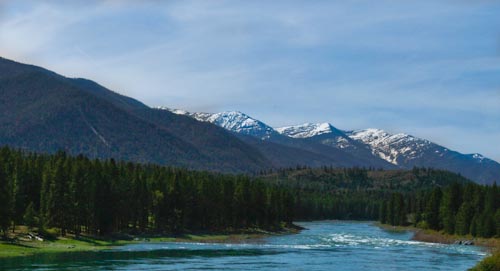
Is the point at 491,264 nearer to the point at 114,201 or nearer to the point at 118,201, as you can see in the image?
the point at 114,201

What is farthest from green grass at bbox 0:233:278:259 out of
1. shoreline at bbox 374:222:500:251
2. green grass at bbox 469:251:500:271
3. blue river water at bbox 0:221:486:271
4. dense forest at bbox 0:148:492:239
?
green grass at bbox 469:251:500:271

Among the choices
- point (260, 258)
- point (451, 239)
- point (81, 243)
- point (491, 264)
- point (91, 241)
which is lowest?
point (260, 258)

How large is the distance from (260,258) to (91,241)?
3499cm

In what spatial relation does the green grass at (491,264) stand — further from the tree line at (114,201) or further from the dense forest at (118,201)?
the tree line at (114,201)

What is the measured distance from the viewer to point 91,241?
131125mm

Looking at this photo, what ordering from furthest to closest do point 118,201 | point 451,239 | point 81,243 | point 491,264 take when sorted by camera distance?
point 451,239 → point 118,201 → point 81,243 → point 491,264

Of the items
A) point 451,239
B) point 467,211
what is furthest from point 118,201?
point 467,211

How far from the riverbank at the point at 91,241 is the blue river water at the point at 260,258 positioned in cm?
430

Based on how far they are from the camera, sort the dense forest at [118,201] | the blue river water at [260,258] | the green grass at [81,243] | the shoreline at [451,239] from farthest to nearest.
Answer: the shoreline at [451,239] < the dense forest at [118,201] < the green grass at [81,243] < the blue river water at [260,258]

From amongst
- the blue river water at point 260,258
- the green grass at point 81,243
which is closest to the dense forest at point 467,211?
the blue river water at point 260,258

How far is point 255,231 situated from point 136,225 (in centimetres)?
3441

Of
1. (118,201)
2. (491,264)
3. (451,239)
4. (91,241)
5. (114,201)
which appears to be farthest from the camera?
(451,239)

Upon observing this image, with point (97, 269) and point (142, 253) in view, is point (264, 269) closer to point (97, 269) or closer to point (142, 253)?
point (97, 269)

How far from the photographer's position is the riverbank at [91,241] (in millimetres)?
109625
